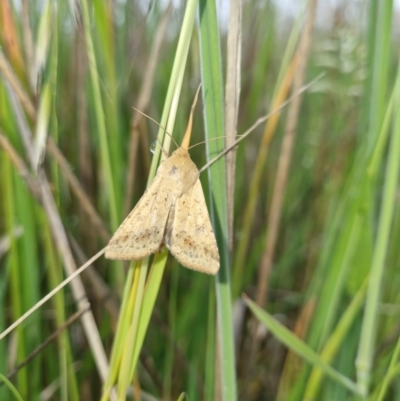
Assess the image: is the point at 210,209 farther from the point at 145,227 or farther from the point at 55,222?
the point at 55,222

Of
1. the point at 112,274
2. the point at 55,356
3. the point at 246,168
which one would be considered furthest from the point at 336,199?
the point at 55,356

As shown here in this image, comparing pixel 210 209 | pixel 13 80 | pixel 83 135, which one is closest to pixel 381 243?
pixel 210 209

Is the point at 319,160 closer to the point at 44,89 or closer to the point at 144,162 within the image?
the point at 144,162

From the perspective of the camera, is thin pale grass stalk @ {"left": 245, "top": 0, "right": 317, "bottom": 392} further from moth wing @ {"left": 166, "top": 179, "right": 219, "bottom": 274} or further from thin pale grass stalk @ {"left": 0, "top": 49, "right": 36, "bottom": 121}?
thin pale grass stalk @ {"left": 0, "top": 49, "right": 36, "bottom": 121}

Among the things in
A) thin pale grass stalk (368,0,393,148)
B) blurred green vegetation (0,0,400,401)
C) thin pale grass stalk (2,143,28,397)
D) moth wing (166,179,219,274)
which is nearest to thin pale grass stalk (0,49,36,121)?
blurred green vegetation (0,0,400,401)

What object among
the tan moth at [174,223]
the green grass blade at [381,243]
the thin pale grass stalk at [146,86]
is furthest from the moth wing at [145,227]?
the green grass blade at [381,243]

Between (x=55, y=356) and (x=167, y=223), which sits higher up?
(x=167, y=223)
